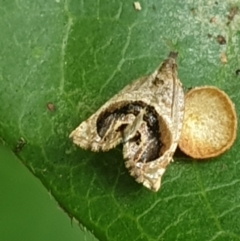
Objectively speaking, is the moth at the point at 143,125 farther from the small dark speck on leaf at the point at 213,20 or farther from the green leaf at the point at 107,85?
the small dark speck on leaf at the point at 213,20

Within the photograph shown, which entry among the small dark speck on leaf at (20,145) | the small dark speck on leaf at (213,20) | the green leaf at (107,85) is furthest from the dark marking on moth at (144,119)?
the small dark speck on leaf at (213,20)

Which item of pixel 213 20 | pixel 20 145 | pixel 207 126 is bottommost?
pixel 207 126

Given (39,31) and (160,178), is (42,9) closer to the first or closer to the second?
(39,31)

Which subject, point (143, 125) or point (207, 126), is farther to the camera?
point (207, 126)

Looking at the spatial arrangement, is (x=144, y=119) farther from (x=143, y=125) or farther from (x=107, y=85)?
(x=107, y=85)

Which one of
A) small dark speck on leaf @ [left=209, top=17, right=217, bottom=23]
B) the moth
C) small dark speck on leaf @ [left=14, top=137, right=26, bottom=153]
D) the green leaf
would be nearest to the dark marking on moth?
the moth

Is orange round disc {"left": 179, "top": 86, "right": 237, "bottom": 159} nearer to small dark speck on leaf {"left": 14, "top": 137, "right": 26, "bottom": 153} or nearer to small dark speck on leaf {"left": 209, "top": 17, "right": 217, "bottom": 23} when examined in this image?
small dark speck on leaf {"left": 209, "top": 17, "right": 217, "bottom": 23}

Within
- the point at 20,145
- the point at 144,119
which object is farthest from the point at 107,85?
the point at 20,145
